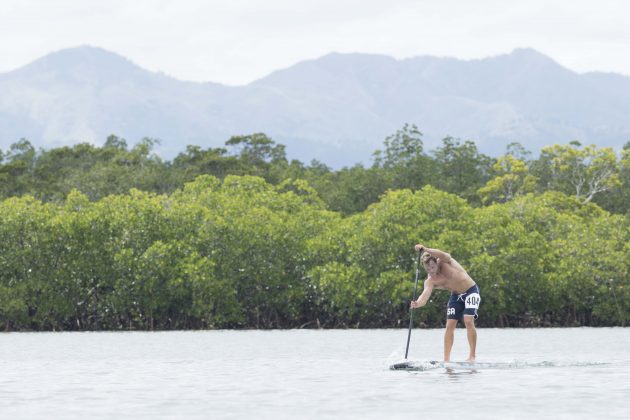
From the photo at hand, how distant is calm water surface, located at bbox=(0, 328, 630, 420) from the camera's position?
1392 centimetres

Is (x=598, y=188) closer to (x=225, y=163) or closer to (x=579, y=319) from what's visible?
(x=225, y=163)

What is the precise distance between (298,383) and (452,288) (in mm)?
3761

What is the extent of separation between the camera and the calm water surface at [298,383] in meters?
13.9

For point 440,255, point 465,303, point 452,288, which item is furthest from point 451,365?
point 440,255

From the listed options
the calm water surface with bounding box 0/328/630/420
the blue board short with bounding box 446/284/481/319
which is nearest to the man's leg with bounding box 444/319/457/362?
the blue board short with bounding box 446/284/481/319

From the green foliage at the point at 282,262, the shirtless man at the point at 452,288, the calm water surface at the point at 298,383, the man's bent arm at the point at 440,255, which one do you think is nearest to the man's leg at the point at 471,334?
the shirtless man at the point at 452,288

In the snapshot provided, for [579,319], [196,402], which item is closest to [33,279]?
[579,319]

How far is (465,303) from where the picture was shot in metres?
20.7

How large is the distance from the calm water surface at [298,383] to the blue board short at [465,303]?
1.19m

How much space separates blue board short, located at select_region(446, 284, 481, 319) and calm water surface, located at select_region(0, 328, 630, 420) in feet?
3.90

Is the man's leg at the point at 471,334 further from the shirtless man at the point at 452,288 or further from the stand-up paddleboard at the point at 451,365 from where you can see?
A: the stand-up paddleboard at the point at 451,365

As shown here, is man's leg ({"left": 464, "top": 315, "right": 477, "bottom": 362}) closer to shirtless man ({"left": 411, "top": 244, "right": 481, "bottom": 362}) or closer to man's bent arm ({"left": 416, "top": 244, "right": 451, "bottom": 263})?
shirtless man ({"left": 411, "top": 244, "right": 481, "bottom": 362})

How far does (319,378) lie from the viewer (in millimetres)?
19172

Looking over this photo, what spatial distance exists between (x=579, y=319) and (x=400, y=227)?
8710 mm
